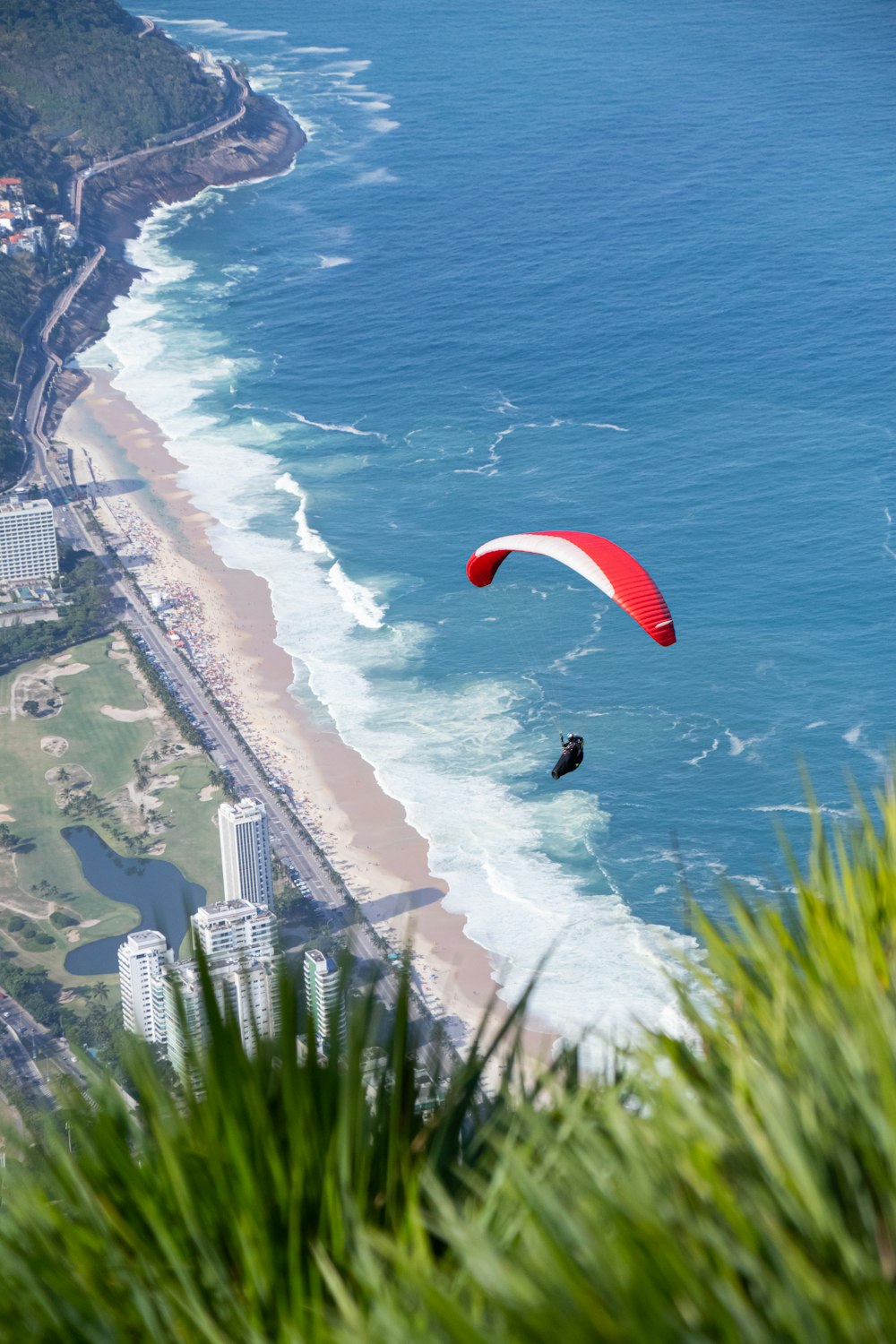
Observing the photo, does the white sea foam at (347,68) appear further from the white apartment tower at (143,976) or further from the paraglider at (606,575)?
the paraglider at (606,575)

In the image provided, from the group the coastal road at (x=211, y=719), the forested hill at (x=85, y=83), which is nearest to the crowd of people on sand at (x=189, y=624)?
the coastal road at (x=211, y=719)

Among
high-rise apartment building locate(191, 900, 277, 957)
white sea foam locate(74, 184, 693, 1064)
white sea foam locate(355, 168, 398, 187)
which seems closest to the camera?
high-rise apartment building locate(191, 900, 277, 957)

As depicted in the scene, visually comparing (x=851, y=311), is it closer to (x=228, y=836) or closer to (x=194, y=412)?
(x=194, y=412)

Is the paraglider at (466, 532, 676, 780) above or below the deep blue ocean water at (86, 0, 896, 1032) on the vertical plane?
above

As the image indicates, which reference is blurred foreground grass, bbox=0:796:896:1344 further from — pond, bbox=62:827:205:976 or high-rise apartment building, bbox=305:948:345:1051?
pond, bbox=62:827:205:976

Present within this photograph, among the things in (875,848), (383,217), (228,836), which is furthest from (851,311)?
(875,848)

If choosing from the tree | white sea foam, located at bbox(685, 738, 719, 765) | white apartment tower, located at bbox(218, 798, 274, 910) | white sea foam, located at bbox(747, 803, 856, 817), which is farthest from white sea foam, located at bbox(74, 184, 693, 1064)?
the tree
